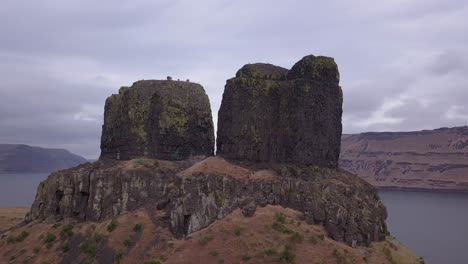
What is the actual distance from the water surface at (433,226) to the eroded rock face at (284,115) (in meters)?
35.0

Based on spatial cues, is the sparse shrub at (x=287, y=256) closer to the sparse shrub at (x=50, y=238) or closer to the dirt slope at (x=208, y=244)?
the dirt slope at (x=208, y=244)

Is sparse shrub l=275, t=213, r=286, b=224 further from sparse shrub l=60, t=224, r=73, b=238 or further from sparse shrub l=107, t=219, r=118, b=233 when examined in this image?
sparse shrub l=60, t=224, r=73, b=238

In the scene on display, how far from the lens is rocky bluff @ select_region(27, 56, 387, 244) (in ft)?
112

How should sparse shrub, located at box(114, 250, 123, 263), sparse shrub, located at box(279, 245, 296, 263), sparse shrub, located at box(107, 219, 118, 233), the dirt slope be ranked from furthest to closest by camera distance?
sparse shrub, located at box(107, 219, 118, 233) < sparse shrub, located at box(114, 250, 123, 263) < the dirt slope < sparse shrub, located at box(279, 245, 296, 263)

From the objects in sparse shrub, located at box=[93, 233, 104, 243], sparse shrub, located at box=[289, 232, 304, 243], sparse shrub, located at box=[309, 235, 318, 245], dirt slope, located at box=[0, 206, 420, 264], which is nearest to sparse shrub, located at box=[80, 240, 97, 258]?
dirt slope, located at box=[0, 206, 420, 264]

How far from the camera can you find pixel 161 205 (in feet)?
122

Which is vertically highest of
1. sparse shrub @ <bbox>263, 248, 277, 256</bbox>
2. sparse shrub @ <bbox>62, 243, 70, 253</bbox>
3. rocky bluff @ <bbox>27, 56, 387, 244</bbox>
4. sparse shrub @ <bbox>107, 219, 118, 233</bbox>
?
rocky bluff @ <bbox>27, 56, 387, 244</bbox>

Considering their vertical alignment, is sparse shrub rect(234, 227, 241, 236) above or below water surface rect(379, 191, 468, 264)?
→ above

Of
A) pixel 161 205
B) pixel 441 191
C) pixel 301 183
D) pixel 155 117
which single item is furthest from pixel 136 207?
pixel 441 191

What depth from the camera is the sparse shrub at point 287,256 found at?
29091mm

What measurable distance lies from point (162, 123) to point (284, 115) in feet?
33.9

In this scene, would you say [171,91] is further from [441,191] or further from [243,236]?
[441,191]

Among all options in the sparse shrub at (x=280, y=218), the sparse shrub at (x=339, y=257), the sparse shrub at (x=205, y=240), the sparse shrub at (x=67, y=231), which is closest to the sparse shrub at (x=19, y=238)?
the sparse shrub at (x=67, y=231)

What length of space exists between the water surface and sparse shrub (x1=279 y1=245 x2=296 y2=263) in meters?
40.5
